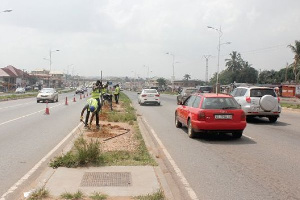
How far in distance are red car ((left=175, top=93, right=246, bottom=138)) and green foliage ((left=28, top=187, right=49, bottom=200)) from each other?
6.69m

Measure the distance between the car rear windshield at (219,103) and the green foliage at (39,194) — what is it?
Answer: 7.14m

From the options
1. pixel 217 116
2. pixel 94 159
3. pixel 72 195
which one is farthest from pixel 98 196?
pixel 217 116

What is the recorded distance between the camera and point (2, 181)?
666cm

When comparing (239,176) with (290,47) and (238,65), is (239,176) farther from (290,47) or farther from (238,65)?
(238,65)

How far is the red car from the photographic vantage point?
11.6m

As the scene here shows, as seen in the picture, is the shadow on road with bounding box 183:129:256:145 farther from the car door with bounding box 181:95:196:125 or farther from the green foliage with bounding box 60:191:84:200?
the green foliage with bounding box 60:191:84:200

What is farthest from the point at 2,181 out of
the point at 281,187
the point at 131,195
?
the point at 281,187

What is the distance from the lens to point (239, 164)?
827cm

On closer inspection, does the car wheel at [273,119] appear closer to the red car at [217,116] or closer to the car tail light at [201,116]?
the red car at [217,116]

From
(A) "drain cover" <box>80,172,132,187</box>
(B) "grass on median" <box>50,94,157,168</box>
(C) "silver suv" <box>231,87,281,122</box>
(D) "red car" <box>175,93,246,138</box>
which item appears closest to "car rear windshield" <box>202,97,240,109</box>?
(D) "red car" <box>175,93,246,138</box>

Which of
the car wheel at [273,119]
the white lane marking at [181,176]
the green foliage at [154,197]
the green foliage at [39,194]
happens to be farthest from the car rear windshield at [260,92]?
the green foliage at [39,194]

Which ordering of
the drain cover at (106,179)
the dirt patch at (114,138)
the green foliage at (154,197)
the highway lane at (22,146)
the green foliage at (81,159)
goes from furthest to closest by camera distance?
1. the dirt patch at (114,138)
2. the green foliage at (81,159)
3. the highway lane at (22,146)
4. the drain cover at (106,179)
5. the green foliage at (154,197)

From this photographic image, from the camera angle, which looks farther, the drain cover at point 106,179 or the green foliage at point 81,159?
the green foliage at point 81,159

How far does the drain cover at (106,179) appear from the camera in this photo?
6344 mm
